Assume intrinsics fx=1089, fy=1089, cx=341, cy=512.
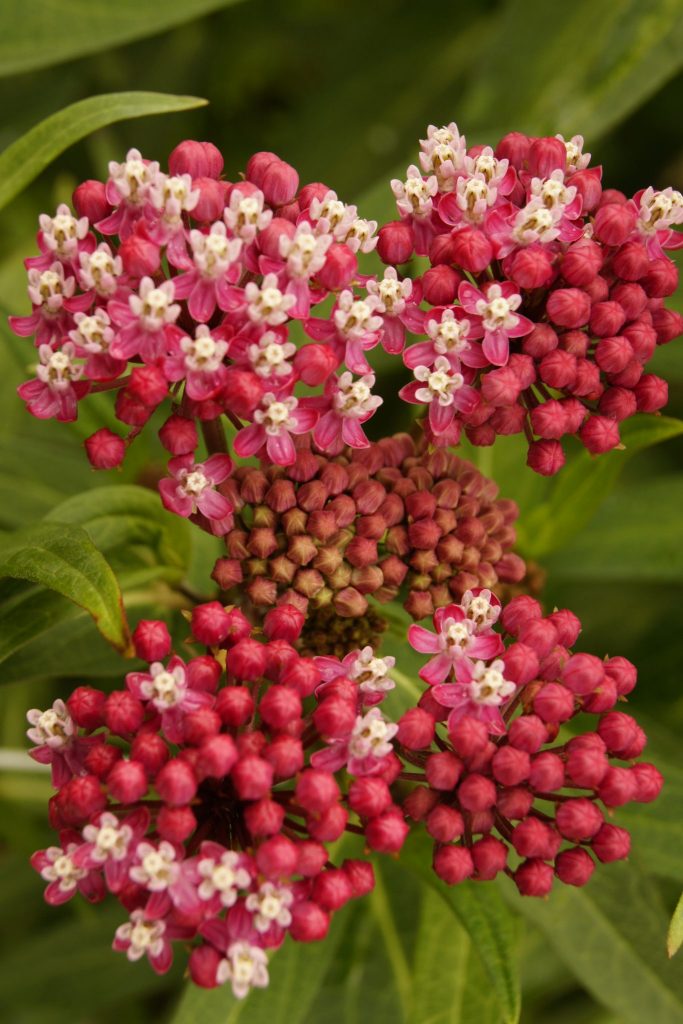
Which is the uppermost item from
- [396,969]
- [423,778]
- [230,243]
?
[230,243]

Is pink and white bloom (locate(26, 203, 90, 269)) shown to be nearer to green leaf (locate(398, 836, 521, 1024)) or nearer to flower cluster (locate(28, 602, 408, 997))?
flower cluster (locate(28, 602, 408, 997))

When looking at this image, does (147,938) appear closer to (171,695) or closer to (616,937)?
(171,695)

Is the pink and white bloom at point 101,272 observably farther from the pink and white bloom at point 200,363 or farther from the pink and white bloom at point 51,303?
the pink and white bloom at point 200,363

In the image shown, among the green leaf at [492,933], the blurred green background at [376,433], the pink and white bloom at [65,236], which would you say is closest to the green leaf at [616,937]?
the blurred green background at [376,433]

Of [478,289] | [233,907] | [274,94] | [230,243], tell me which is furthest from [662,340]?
[274,94]

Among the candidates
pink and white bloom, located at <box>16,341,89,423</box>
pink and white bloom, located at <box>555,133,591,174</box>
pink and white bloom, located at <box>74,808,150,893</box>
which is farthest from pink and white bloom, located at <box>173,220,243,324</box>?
pink and white bloom, located at <box>74,808,150,893</box>

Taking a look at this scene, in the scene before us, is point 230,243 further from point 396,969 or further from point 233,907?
point 396,969
